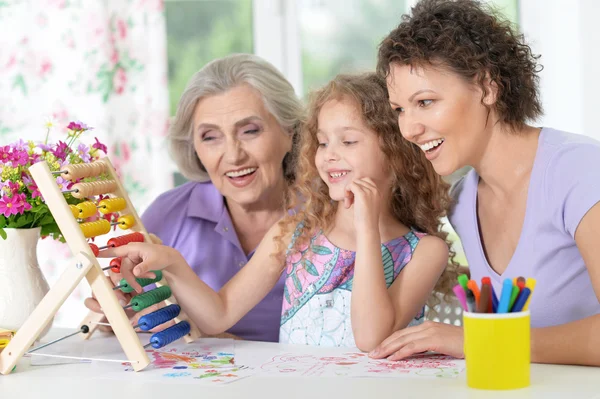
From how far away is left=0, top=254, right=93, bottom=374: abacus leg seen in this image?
4.67 feet

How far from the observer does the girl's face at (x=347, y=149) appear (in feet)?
5.79

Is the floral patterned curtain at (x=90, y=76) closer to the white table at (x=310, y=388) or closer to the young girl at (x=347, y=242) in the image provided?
the young girl at (x=347, y=242)

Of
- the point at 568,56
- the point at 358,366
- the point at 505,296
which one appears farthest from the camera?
the point at 568,56

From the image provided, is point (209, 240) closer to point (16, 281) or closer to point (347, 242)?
point (347, 242)

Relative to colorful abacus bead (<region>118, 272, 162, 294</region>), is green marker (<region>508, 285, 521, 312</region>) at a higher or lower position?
higher

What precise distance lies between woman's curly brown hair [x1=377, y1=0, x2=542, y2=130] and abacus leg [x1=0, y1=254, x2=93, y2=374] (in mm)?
741

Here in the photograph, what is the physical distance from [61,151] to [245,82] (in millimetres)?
694

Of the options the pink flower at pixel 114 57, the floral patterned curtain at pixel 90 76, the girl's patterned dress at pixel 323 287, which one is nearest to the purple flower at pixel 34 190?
the girl's patterned dress at pixel 323 287

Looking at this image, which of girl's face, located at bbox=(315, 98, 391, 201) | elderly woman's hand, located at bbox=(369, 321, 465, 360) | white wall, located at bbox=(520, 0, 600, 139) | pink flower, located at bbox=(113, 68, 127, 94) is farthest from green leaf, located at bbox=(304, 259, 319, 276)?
pink flower, located at bbox=(113, 68, 127, 94)

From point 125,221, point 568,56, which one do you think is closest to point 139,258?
point 125,221

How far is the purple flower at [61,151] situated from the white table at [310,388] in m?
0.45

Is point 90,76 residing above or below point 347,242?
above

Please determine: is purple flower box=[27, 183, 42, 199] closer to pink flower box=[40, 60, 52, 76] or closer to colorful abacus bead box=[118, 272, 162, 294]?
colorful abacus bead box=[118, 272, 162, 294]

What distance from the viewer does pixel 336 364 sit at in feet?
4.74
